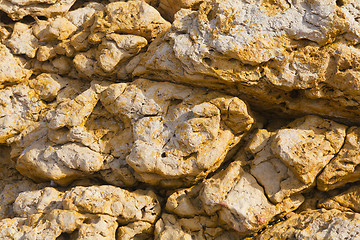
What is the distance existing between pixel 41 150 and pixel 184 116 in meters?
3.37

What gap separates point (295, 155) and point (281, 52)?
202 centimetres

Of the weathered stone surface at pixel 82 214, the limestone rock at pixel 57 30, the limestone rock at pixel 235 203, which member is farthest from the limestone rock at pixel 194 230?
the limestone rock at pixel 57 30

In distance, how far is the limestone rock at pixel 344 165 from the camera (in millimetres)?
6766

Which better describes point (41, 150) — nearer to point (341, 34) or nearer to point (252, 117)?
point (252, 117)

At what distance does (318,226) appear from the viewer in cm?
650

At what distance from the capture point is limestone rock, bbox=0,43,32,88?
8.66 meters

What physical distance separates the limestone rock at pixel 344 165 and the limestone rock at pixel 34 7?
24.8ft

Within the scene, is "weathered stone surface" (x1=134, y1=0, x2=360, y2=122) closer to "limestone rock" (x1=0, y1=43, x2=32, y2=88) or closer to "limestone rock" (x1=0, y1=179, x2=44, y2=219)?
"limestone rock" (x1=0, y1=43, x2=32, y2=88)

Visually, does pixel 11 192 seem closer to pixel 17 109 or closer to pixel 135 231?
pixel 17 109

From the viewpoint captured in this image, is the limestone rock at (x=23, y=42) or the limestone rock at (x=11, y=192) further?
the limestone rock at (x=23, y=42)

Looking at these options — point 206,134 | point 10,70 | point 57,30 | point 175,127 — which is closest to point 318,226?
point 206,134

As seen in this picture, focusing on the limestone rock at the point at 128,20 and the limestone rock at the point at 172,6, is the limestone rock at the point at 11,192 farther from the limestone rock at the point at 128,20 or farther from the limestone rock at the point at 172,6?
the limestone rock at the point at 172,6

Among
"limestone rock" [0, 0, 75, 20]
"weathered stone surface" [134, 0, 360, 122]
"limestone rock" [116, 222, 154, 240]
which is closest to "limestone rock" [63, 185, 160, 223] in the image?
"limestone rock" [116, 222, 154, 240]

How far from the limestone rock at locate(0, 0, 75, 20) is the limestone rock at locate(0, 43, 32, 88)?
0.97 metres
